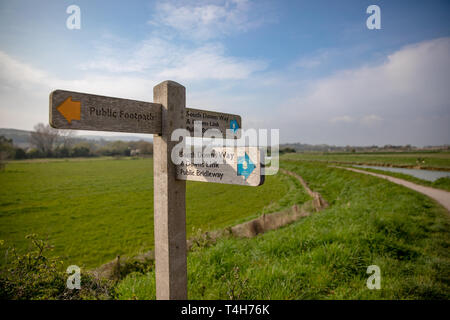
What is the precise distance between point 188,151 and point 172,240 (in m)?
0.81

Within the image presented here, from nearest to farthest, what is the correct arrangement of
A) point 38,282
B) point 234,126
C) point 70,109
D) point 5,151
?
point 70,109, point 234,126, point 38,282, point 5,151

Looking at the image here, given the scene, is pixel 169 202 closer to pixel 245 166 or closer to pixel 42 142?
pixel 245 166

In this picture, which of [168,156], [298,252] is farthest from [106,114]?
[298,252]

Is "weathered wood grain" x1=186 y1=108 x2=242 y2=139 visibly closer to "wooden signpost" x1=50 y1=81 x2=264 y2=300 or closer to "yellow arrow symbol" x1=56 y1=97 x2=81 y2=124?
"wooden signpost" x1=50 y1=81 x2=264 y2=300

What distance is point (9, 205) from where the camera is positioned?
15352 mm

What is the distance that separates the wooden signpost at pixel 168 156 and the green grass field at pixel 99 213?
3760 millimetres

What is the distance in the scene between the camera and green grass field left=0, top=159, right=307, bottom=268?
355 inches

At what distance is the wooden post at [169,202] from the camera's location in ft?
6.37

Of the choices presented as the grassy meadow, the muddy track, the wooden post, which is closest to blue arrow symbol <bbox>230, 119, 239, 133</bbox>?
the wooden post

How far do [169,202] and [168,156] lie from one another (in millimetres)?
409

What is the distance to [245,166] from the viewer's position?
164 centimetres

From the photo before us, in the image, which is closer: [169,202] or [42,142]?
[169,202]

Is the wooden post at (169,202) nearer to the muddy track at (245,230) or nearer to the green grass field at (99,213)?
the muddy track at (245,230)
